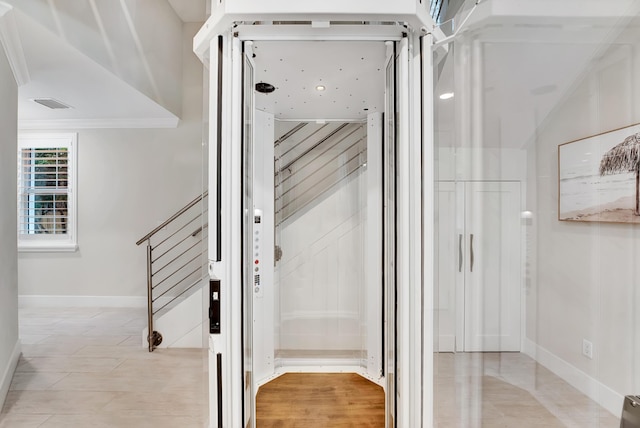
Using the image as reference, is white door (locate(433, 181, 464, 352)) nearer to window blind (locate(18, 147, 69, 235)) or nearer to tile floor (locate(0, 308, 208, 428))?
tile floor (locate(0, 308, 208, 428))

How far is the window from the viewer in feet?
13.7

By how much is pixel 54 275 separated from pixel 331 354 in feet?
12.6

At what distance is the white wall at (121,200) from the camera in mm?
4094

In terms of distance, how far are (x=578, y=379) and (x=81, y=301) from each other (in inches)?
195

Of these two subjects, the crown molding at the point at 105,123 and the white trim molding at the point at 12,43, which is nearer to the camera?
the white trim molding at the point at 12,43

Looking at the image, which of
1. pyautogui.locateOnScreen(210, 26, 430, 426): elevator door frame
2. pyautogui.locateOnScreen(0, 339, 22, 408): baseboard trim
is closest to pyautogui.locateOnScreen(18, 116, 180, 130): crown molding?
pyautogui.locateOnScreen(0, 339, 22, 408): baseboard trim

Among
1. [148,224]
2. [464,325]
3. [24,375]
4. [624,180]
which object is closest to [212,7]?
[624,180]

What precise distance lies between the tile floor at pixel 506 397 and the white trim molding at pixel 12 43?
9.83 ft

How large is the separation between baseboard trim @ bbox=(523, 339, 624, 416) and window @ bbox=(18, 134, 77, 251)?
489 centimetres

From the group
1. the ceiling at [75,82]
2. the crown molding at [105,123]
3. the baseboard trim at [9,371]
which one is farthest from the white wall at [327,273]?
the crown molding at [105,123]

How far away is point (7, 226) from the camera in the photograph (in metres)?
2.41

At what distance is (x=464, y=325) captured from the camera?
2.09 m

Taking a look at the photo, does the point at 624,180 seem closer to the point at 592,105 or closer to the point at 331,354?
the point at 592,105

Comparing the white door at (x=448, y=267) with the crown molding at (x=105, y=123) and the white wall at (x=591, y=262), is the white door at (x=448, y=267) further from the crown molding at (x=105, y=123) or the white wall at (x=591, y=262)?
the crown molding at (x=105, y=123)
